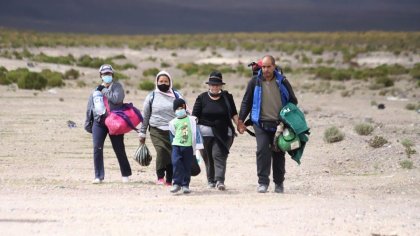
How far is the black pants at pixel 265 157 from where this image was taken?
13.7 m

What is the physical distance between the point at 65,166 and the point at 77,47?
8524cm

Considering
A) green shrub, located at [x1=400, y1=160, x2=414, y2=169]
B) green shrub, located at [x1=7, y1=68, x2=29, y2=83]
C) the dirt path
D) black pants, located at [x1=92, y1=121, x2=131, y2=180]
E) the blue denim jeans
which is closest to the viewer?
the dirt path

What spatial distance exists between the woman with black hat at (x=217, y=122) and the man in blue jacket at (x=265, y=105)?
275 mm

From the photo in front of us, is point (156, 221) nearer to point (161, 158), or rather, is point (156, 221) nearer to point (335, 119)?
point (161, 158)

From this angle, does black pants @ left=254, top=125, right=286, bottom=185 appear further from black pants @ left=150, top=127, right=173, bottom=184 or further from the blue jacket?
black pants @ left=150, top=127, right=173, bottom=184

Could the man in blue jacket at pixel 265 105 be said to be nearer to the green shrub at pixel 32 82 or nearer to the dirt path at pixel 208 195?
the dirt path at pixel 208 195

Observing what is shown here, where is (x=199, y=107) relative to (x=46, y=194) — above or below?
above

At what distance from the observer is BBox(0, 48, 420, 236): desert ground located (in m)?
10.5

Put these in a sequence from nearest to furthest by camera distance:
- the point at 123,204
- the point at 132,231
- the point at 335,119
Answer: the point at 132,231 → the point at 123,204 → the point at 335,119

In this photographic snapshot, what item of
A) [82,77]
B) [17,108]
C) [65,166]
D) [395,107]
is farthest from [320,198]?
[82,77]

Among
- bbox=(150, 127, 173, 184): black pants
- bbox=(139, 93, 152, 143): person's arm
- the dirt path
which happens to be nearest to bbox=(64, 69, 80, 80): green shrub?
the dirt path

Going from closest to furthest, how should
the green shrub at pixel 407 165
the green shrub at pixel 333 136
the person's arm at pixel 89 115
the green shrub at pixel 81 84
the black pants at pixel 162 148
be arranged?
the black pants at pixel 162 148, the person's arm at pixel 89 115, the green shrub at pixel 407 165, the green shrub at pixel 333 136, the green shrub at pixel 81 84

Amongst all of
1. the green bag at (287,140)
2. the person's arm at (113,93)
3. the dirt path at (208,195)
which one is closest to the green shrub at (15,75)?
the dirt path at (208,195)

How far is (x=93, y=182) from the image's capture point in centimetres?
1492
